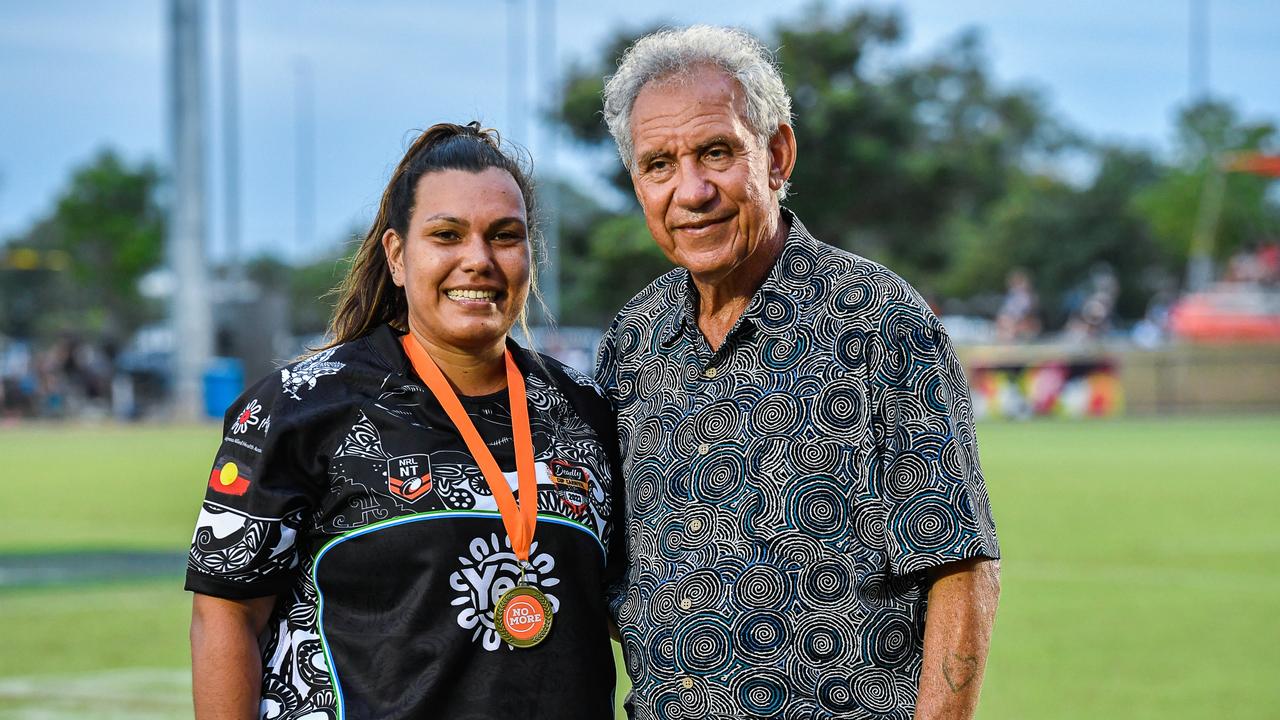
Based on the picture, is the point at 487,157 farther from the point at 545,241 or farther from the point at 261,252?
the point at 261,252

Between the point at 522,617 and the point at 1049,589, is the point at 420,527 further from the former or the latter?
the point at 1049,589

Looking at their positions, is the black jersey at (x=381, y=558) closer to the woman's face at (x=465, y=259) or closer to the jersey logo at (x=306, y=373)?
the jersey logo at (x=306, y=373)

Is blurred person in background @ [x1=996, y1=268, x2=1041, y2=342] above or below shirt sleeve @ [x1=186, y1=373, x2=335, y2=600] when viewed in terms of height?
above

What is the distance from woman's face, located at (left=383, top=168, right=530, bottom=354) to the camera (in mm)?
3180

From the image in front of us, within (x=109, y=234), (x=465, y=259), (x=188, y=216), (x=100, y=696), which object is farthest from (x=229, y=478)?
(x=109, y=234)

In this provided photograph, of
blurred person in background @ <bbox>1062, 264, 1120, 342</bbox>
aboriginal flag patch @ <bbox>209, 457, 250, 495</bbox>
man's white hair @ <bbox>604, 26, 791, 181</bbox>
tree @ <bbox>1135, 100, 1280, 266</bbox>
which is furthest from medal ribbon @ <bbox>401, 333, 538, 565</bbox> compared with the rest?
tree @ <bbox>1135, 100, 1280, 266</bbox>

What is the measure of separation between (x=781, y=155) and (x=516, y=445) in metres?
0.77

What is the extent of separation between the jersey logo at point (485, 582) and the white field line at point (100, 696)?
163 inches

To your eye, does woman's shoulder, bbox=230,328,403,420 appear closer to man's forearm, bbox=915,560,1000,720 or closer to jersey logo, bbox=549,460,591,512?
jersey logo, bbox=549,460,591,512

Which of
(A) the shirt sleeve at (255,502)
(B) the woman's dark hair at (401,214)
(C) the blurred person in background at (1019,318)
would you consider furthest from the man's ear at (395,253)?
Result: (C) the blurred person in background at (1019,318)

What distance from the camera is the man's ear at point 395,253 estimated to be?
3.30 m

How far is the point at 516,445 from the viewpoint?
316cm

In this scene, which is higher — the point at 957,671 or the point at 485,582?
the point at 485,582

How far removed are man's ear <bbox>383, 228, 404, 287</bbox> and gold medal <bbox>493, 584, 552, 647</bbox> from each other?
69 cm
